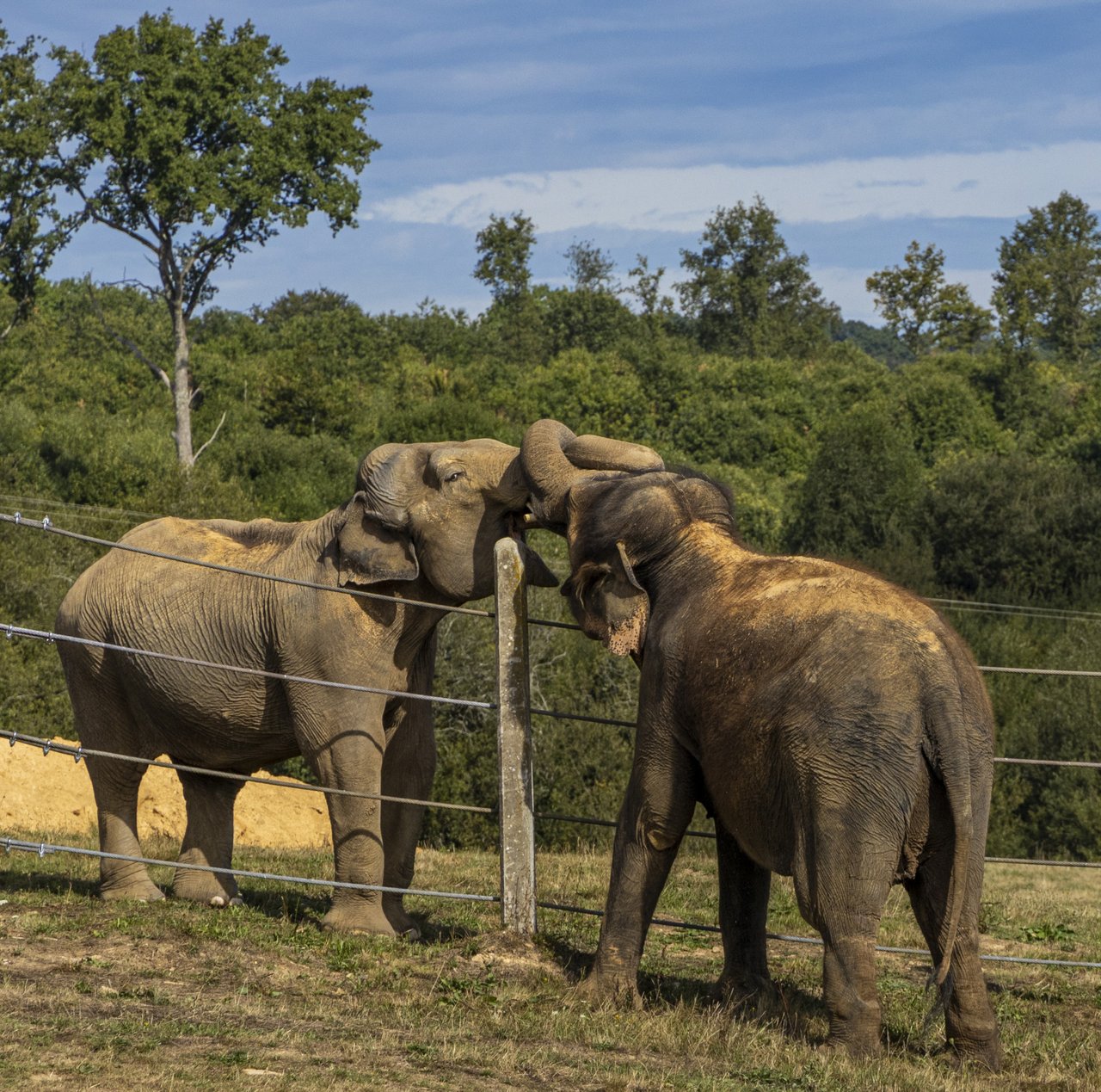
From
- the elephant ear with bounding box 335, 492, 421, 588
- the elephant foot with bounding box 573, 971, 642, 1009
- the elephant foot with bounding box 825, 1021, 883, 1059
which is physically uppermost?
the elephant ear with bounding box 335, 492, 421, 588

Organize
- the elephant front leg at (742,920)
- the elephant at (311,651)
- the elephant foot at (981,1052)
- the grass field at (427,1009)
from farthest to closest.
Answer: the elephant at (311,651)
the elephant front leg at (742,920)
the elephant foot at (981,1052)
the grass field at (427,1009)

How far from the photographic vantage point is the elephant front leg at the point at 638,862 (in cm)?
830

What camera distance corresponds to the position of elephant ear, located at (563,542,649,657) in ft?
28.1

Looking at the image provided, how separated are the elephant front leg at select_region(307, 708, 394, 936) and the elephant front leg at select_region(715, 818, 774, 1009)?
81.4 inches

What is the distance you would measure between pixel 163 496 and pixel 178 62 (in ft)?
47.2

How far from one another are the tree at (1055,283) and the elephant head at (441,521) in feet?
275

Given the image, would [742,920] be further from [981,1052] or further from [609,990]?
[981,1052]

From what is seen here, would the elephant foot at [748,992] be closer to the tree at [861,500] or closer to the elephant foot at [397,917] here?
the elephant foot at [397,917]

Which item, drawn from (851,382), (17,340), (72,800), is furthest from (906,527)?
(72,800)

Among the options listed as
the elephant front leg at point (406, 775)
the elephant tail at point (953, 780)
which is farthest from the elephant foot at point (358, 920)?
the elephant tail at point (953, 780)

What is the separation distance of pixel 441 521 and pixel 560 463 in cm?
96

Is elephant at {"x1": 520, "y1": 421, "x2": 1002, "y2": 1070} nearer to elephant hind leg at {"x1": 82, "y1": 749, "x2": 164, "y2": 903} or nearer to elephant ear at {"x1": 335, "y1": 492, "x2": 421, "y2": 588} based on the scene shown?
elephant ear at {"x1": 335, "y1": 492, "x2": 421, "y2": 588}

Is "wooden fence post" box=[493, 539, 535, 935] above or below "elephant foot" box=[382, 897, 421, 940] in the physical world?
above

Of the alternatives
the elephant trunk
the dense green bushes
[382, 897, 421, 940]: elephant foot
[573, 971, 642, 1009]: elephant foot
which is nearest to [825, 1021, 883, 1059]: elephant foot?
[573, 971, 642, 1009]: elephant foot
